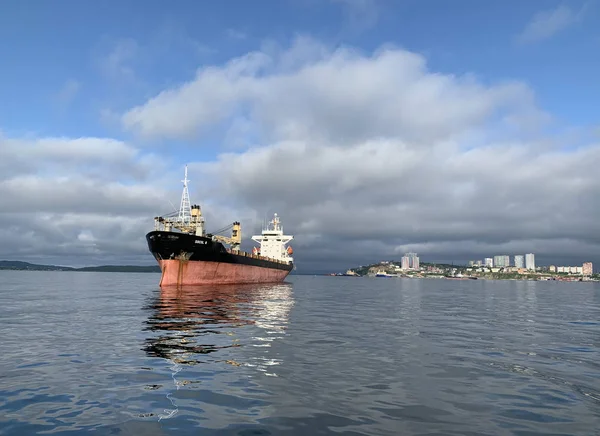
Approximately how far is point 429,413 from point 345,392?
7.23 feet

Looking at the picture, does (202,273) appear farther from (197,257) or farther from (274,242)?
(274,242)

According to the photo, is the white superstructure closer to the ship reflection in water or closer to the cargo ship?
the cargo ship

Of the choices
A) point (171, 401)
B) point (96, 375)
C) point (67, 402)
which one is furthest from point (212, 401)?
point (96, 375)

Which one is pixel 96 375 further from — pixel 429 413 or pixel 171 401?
pixel 429 413

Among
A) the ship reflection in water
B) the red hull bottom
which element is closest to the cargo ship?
the red hull bottom

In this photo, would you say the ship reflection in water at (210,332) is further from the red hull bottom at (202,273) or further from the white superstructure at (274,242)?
the white superstructure at (274,242)

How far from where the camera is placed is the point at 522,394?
10.5 m

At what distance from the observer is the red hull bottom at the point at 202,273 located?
186 feet

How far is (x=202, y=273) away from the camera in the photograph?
59.8 m

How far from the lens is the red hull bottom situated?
5659 centimetres

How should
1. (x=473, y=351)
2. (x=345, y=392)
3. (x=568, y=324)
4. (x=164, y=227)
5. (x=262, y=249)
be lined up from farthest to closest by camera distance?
1. (x=262, y=249)
2. (x=164, y=227)
3. (x=568, y=324)
4. (x=473, y=351)
5. (x=345, y=392)

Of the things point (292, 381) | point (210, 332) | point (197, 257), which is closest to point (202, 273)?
point (197, 257)

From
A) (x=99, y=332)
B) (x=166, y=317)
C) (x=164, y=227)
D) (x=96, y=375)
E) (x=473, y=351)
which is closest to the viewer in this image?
(x=96, y=375)

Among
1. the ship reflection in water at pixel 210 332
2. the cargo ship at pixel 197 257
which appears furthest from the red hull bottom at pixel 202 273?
the ship reflection in water at pixel 210 332
